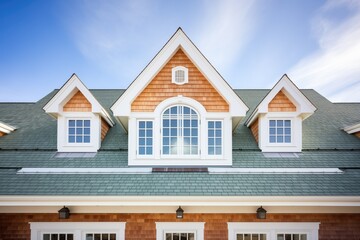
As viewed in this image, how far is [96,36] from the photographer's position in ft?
41.0

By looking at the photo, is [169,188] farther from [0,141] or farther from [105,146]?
[0,141]

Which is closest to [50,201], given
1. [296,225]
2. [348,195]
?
[296,225]

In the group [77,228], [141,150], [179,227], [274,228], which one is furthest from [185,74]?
[77,228]

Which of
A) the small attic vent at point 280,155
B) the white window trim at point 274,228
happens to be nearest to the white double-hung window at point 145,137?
the white window trim at point 274,228

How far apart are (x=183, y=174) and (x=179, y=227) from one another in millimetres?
1544

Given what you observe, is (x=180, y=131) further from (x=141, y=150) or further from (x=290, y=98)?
(x=290, y=98)

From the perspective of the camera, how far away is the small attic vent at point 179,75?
779 cm

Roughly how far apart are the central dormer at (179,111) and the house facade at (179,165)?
0.11 ft

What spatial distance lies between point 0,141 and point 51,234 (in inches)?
173

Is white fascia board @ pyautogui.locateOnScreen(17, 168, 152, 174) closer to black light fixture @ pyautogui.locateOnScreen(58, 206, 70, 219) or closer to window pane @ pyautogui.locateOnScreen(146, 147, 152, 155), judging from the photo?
window pane @ pyautogui.locateOnScreen(146, 147, 152, 155)

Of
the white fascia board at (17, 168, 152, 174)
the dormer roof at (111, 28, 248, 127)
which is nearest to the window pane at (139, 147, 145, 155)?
the white fascia board at (17, 168, 152, 174)

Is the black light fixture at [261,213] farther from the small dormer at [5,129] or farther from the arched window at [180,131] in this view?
the small dormer at [5,129]

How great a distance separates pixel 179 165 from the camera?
24.1ft

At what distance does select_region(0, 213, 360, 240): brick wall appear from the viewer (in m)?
6.52
